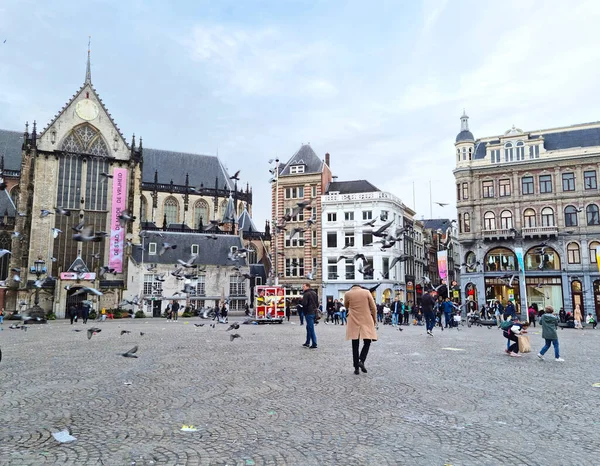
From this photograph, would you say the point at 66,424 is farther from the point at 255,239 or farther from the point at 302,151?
the point at 255,239

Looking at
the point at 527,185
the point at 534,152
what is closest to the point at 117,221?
the point at 527,185

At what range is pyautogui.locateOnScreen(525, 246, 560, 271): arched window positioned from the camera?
156 feet

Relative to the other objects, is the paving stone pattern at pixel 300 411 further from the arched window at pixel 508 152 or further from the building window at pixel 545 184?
the arched window at pixel 508 152

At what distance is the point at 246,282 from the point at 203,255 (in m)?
6.88

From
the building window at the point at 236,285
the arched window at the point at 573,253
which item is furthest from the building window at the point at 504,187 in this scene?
the building window at the point at 236,285

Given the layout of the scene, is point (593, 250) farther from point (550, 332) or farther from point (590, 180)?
point (550, 332)

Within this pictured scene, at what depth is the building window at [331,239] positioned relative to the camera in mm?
58322

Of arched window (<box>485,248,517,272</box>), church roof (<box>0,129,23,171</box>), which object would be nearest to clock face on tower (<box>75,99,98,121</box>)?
church roof (<box>0,129,23,171</box>)

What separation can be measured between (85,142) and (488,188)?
49709mm

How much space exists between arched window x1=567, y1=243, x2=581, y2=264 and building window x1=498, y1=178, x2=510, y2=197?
26.2 ft

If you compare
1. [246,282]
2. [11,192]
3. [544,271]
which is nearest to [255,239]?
[246,282]

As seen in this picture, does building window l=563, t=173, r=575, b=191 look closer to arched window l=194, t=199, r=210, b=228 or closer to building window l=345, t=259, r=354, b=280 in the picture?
building window l=345, t=259, r=354, b=280

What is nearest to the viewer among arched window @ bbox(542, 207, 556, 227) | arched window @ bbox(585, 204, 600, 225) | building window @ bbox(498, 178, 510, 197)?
arched window @ bbox(585, 204, 600, 225)

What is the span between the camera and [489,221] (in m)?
50.9
